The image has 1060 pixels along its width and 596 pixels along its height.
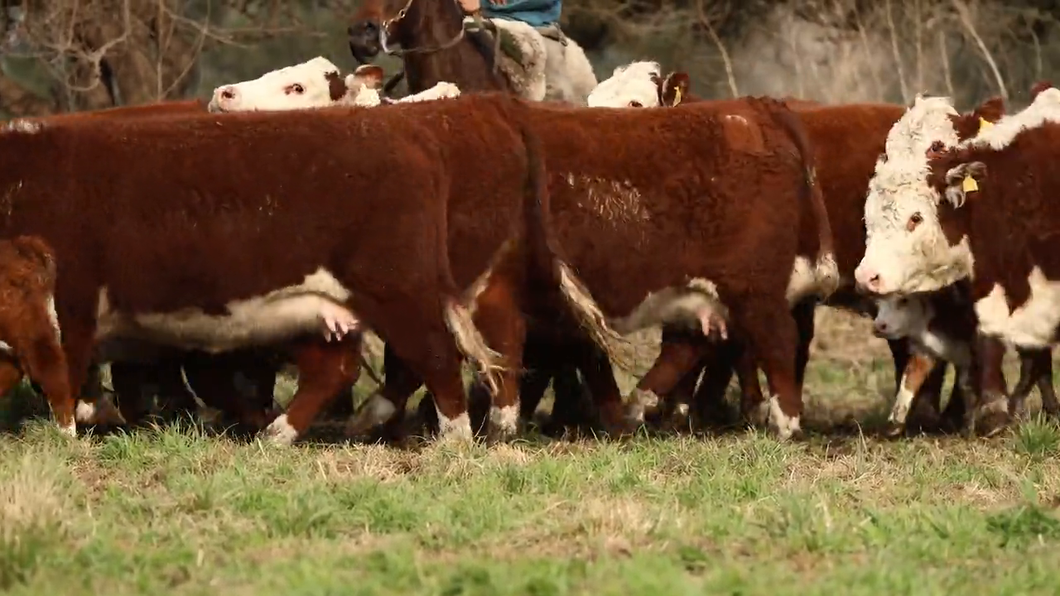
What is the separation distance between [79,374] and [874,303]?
4.20 m

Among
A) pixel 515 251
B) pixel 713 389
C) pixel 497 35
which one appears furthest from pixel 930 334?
pixel 497 35

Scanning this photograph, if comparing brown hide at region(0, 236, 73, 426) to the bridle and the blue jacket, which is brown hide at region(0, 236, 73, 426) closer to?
the bridle

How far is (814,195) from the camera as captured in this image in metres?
8.61

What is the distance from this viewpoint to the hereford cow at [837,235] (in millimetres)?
8664

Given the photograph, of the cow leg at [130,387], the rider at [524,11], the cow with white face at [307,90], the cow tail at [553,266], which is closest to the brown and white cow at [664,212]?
the cow tail at [553,266]

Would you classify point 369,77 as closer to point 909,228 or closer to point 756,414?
point 756,414

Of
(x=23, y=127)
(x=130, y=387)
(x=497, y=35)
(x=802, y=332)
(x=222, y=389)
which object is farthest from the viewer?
(x=497, y=35)

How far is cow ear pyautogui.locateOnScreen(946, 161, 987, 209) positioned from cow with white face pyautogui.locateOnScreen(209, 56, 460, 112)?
9.48 feet

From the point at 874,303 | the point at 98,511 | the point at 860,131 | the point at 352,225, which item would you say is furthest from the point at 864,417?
the point at 98,511

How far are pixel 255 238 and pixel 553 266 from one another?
1.37 metres

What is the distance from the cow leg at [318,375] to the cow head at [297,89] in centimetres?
246

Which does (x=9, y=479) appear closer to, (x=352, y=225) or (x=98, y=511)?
(x=98, y=511)

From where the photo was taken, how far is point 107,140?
773cm

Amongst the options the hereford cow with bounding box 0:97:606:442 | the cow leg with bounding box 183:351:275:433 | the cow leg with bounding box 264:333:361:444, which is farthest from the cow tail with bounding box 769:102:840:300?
the cow leg with bounding box 183:351:275:433
